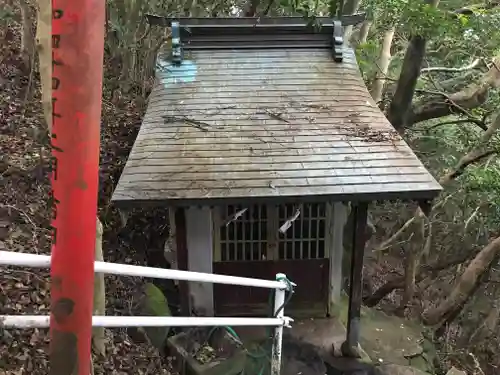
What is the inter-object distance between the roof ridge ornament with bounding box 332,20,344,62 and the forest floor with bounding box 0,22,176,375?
4491 mm

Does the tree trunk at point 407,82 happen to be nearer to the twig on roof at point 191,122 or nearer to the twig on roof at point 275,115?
the twig on roof at point 275,115

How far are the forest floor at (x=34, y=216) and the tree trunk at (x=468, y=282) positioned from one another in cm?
537

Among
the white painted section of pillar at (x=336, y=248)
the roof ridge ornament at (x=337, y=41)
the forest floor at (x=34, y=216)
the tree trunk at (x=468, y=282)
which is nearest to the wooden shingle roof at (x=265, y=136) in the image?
the roof ridge ornament at (x=337, y=41)

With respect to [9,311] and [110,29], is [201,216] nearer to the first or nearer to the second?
[9,311]

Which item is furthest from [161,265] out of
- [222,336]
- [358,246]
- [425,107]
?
[425,107]

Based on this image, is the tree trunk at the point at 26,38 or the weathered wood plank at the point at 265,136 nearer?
the weathered wood plank at the point at 265,136

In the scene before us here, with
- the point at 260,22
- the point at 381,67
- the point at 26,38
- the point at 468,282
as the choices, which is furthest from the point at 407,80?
the point at 26,38

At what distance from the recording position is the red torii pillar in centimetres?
160

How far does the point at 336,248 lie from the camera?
298 inches

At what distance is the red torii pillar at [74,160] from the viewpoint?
63.1 inches

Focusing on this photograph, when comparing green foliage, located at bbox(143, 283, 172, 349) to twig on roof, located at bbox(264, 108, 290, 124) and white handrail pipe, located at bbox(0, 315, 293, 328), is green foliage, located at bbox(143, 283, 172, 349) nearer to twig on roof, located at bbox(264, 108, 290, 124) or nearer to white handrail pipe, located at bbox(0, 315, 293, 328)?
twig on roof, located at bbox(264, 108, 290, 124)

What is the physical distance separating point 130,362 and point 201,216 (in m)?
2.52

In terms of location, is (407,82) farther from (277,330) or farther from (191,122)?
(277,330)

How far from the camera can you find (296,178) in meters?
5.98
